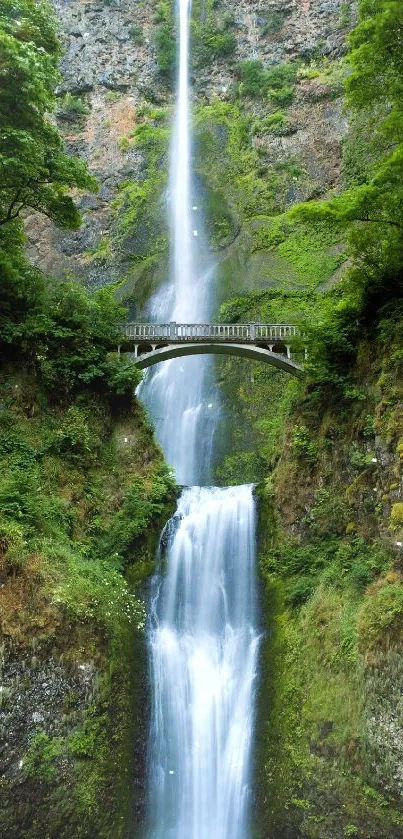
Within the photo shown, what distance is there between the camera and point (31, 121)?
13.3m

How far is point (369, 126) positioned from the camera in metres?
12.8

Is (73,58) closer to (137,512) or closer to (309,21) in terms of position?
(309,21)

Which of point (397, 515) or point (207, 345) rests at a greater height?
point (207, 345)

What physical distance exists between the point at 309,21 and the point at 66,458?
33222mm

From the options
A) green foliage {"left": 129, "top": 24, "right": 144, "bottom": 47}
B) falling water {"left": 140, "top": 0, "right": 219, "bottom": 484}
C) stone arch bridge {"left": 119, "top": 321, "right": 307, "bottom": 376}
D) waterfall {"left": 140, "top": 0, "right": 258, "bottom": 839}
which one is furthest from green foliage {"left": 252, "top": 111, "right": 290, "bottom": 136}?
waterfall {"left": 140, "top": 0, "right": 258, "bottom": 839}

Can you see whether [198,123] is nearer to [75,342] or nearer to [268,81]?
[268,81]

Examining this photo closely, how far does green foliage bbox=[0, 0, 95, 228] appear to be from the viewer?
1229 cm

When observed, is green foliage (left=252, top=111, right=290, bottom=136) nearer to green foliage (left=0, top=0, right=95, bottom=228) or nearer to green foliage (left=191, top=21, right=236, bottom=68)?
green foliage (left=191, top=21, right=236, bottom=68)

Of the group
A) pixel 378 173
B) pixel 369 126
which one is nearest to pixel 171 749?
pixel 378 173

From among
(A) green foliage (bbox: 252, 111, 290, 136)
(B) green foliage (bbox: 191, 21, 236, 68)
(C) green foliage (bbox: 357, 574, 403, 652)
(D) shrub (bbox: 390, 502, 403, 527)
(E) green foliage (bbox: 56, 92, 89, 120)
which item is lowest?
(C) green foliage (bbox: 357, 574, 403, 652)

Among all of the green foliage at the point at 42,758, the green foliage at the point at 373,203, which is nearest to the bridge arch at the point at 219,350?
the green foliage at the point at 373,203

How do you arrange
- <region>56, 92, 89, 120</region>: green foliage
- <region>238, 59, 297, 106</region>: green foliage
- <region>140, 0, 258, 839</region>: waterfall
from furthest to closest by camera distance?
1. <region>56, 92, 89, 120</region>: green foliage
2. <region>238, 59, 297, 106</region>: green foliage
3. <region>140, 0, 258, 839</region>: waterfall

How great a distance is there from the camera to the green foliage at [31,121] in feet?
40.3

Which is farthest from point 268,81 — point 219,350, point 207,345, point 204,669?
point 204,669
